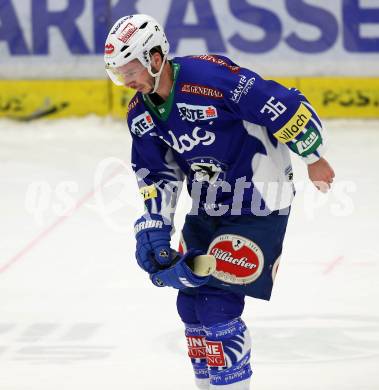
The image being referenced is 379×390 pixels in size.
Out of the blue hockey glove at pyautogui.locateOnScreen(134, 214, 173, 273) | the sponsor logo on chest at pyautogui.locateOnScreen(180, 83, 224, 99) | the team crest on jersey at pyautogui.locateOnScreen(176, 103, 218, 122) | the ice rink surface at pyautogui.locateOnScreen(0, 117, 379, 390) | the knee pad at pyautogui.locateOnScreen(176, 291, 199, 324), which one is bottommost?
the ice rink surface at pyautogui.locateOnScreen(0, 117, 379, 390)

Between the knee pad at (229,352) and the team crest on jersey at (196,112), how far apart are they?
30.0 inches

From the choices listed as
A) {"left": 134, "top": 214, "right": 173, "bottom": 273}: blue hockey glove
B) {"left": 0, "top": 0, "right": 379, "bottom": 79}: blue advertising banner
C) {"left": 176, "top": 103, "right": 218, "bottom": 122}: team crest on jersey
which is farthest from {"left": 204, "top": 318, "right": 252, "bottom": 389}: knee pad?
{"left": 0, "top": 0, "right": 379, "bottom": 79}: blue advertising banner

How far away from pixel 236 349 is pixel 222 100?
93cm

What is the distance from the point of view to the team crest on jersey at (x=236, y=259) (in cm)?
450

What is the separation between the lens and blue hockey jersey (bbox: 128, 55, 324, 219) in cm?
433

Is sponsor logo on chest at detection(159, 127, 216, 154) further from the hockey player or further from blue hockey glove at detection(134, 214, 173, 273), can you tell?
blue hockey glove at detection(134, 214, 173, 273)

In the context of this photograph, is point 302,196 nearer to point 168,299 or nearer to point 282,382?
point 168,299

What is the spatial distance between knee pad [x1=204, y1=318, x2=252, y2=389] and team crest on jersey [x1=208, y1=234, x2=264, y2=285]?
0.16 m

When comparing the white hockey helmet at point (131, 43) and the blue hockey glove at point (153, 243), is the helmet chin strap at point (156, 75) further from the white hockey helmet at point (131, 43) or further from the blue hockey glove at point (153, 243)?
the blue hockey glove at point (153, 243)

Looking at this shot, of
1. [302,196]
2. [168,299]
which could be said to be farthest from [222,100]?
[302,196]

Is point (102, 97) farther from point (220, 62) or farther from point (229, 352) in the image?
point (229, 352)

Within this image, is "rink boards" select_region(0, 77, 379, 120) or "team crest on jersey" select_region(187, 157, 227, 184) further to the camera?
"rink boards" select_region(0, 77, 379, 120)

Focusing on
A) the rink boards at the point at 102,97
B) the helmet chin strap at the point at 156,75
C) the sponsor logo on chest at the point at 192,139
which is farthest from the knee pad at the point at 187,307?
the rink boards at the point at 102,97

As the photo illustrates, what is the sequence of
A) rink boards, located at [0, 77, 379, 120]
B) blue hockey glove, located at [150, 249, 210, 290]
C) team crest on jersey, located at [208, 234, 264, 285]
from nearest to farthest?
1. blue hockey glove, located at [150, 249, 210, 290]
2. team crest on jersey, located at [208, 234, 264, 285]
3. rink boards, located at [0, 77, 379, 120]
